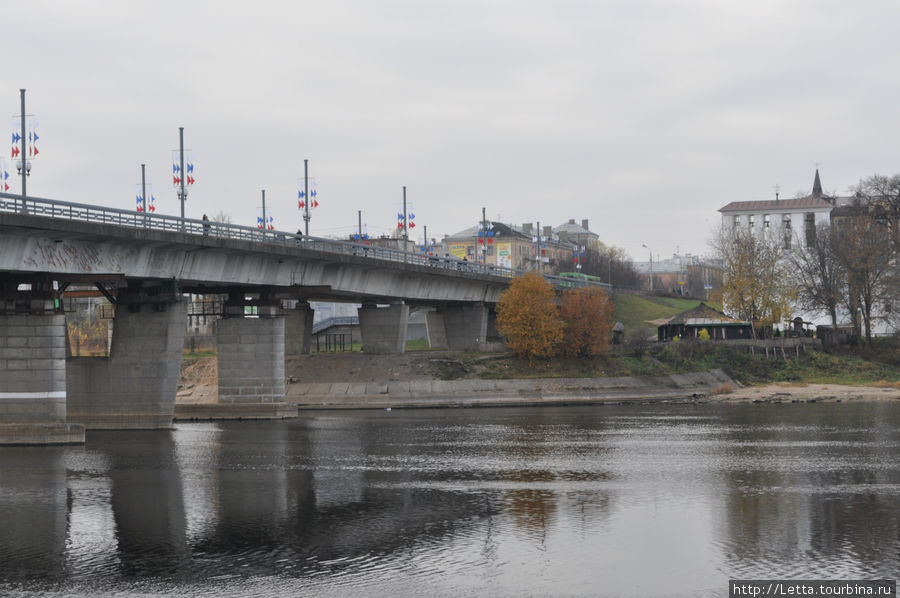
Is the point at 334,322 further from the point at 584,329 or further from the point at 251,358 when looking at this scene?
the point at 251,358

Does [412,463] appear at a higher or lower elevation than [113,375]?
lower

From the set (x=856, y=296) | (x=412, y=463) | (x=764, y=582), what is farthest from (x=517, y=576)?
(x=856, y=296)

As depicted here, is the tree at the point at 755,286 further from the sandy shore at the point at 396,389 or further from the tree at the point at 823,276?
the sandy shore at the point at 396,389

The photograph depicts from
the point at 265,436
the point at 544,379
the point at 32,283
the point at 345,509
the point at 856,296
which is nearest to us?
the point at 345,509

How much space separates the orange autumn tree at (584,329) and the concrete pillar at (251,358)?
1323 inches

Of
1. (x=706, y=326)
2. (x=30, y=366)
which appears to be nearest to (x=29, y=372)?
(x=30, y=366)

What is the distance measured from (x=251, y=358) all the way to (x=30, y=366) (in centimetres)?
2073

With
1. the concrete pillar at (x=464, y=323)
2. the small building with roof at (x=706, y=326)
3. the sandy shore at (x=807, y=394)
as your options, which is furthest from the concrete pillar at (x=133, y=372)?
the small building with roof at (x=706, y=326)

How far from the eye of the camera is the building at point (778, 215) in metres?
158

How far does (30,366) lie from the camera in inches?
2248

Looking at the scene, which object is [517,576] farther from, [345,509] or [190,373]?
[190,373]

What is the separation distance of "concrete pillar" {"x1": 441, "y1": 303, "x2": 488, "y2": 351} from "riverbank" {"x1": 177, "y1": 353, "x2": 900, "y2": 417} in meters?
13.5

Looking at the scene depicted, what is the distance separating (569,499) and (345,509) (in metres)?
8.14

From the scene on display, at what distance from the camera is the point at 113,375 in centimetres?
6675
